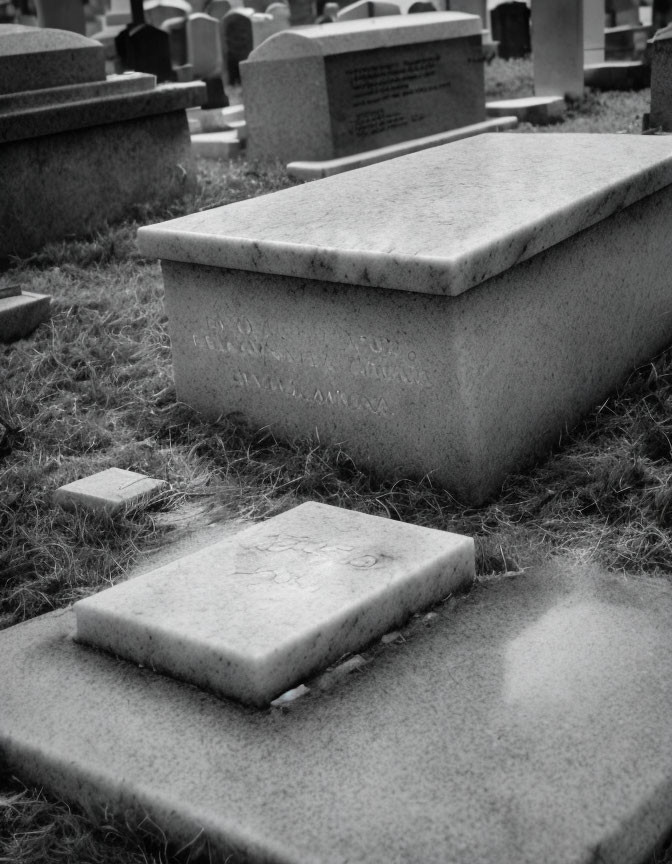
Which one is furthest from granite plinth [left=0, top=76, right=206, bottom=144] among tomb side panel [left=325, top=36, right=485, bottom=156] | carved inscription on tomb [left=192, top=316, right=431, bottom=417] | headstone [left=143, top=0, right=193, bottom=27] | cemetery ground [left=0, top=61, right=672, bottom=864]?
headstone [left=143, top=0, right=193, bottom=27]

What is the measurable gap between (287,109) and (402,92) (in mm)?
897

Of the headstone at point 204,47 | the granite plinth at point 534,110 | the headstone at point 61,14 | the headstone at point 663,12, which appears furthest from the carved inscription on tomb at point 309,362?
Result: the headstone at point 663,12

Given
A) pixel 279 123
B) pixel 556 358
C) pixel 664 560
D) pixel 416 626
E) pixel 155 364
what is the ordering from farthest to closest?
pixel 279 123, pixel 155 364, pixel 556 358, pixel 664 560, pixel 416 626

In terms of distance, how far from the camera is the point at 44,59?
5836 millimetres

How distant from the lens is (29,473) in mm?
3148

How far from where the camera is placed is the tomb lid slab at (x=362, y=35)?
7051 mm

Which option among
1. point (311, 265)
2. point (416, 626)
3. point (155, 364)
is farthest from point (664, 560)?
point (155, 364)

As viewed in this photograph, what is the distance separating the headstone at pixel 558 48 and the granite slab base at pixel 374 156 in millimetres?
1532

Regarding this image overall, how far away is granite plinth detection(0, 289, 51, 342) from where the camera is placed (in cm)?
425

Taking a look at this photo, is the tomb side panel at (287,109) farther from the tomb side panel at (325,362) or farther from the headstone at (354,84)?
the tomb side panel at (325,362)

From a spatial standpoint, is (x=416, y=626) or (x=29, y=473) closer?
(x=416, y=626)

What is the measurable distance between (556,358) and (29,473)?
1619 mm

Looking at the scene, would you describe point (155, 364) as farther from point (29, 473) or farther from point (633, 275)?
point (633, 275)

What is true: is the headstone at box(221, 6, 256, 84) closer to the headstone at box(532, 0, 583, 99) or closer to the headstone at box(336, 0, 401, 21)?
the headstone at box(336, 0, 401, 21)
